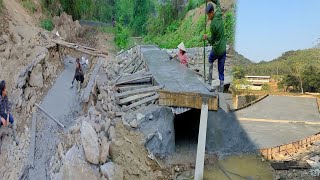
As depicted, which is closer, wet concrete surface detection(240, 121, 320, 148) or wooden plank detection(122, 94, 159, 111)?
wooden plank detection(122, 94, 159, 111)

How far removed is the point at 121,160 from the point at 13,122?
12.6 feet

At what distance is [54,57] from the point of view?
41.7ft

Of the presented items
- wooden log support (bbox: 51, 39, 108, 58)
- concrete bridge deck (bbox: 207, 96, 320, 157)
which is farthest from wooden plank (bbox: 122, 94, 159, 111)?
wooden log support (bbox: 51, 39, 108, 58)

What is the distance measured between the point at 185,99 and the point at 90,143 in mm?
1631

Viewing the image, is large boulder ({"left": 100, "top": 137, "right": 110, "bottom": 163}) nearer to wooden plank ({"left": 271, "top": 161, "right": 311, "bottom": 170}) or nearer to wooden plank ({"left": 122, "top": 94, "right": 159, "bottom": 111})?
wooden plank ({"left": 122, "top": 94, "right": 159, "bottom": 111})

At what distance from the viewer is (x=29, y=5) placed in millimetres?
15578

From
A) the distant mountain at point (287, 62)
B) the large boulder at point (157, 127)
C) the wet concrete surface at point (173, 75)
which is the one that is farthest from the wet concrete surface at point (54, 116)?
the distant mountain at point (287, 62)

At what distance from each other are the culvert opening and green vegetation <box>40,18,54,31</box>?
1084 centimetres

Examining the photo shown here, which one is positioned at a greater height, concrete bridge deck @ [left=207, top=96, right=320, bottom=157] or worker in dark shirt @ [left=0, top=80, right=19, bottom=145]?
worker in dark shirt @ [left=0, top=80, right=19, bottom=145]

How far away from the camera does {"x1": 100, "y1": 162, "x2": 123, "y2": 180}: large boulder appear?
14.8 feet

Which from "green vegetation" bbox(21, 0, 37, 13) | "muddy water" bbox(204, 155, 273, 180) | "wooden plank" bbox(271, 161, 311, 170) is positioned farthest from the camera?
"green vegetation" bbox(21, 0, 37, 13)

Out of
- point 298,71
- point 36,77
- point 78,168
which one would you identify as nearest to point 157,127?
point 78,168

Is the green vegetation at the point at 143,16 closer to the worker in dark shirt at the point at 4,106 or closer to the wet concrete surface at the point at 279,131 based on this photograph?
the wet concrete surface at the point at 279,131

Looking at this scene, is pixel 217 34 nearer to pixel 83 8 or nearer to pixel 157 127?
pixel 157 127
